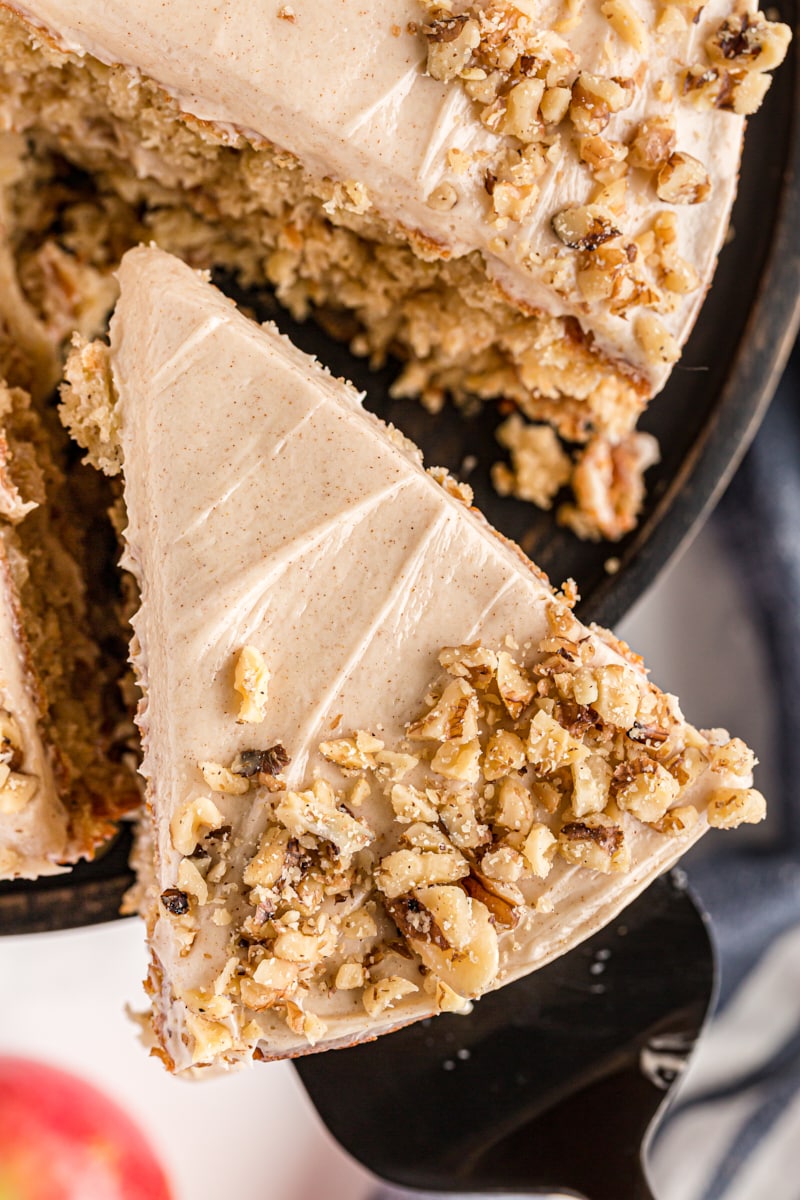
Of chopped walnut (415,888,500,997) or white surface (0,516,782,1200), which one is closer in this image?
chopped walnut (415,888,500,997)

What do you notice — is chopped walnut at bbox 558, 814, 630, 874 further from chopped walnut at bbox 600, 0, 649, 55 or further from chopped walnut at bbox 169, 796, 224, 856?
chopped walnut at bbox 600, 0, 649, 55

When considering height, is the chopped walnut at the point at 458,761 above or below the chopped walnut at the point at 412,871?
above

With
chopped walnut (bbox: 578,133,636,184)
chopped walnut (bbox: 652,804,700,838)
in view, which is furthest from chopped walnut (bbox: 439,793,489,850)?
chopped walnut (bbox: 578,133,636,184)

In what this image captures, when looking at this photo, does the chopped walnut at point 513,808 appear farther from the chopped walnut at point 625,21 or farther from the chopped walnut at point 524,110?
the chopped walnut at point 625,21

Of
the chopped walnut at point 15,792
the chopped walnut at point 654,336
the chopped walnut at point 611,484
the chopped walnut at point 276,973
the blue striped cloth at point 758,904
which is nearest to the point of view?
the chopped walnut at point 276,973

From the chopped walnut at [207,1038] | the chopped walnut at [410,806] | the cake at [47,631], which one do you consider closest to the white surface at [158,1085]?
the cake at [47,631]

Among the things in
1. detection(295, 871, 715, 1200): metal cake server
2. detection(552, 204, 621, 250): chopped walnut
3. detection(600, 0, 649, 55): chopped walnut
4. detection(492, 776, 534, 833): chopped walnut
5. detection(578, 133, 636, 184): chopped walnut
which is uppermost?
detection(600, 0, 649, 55): chopped walnut

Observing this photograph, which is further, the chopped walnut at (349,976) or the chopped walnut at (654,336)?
→ the chopped walnut at (654,336)

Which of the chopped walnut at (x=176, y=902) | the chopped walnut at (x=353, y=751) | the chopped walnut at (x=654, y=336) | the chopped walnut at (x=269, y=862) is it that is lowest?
the chopped walnut at (x=176, y=902)
